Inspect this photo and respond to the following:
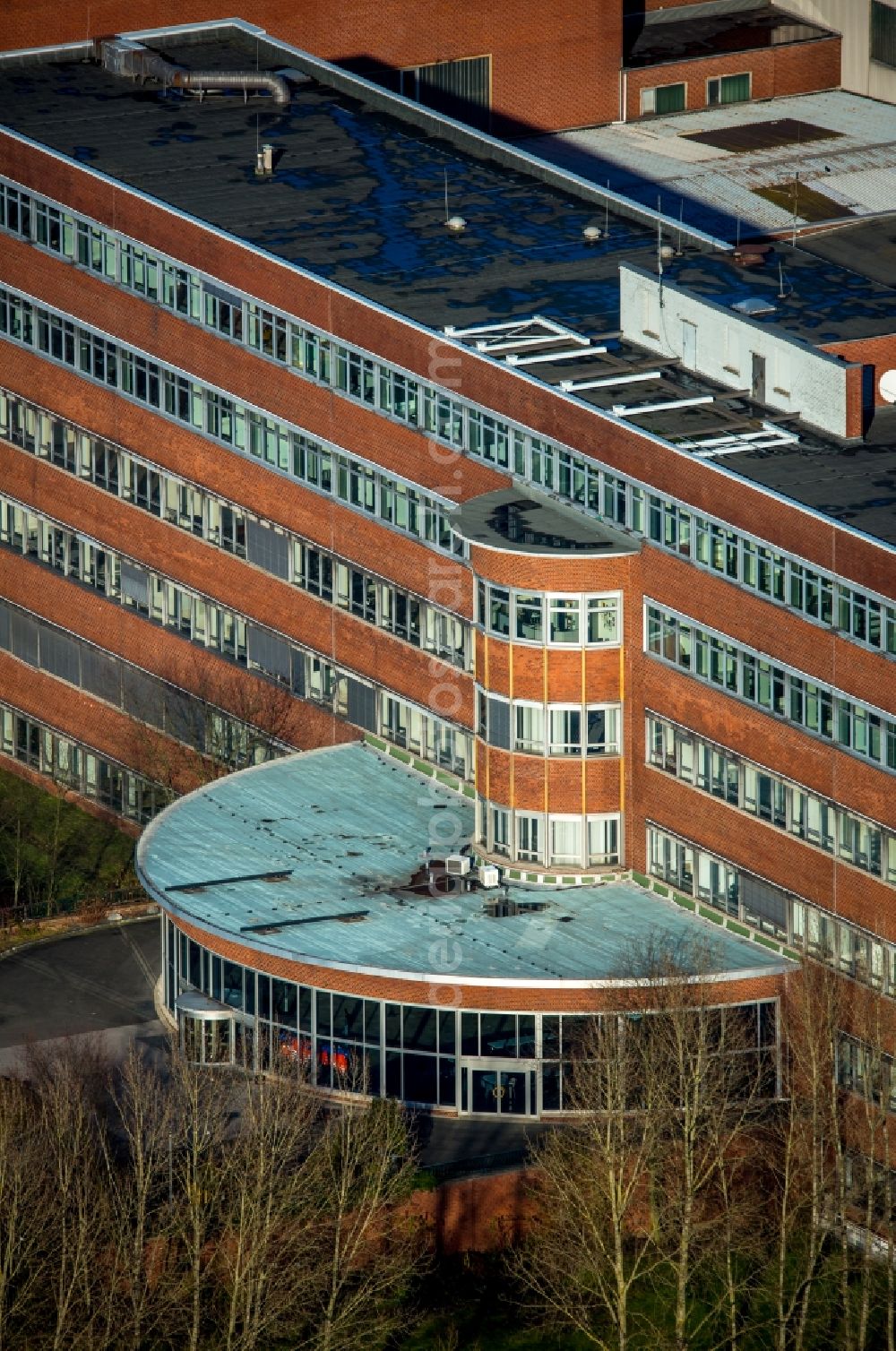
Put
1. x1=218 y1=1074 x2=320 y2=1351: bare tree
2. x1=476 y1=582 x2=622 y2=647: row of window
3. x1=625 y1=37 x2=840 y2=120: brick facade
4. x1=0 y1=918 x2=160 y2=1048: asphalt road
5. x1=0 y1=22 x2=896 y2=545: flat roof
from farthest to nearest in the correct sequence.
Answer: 1. x1=625 y1=37 x2=840 y2=120: brick facade
2. x1=0 y1=918 x2=160 y2=1048: asphalt road
3. x1=0 y1=22 x2=896 y2=545: flat roof
4. x1=476 y1=582 x2=622 y2=647: row of window
5. x1=218 y1=1074 x2=320 y2=1351: bare tree

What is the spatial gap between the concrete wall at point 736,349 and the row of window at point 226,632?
14.2 metres

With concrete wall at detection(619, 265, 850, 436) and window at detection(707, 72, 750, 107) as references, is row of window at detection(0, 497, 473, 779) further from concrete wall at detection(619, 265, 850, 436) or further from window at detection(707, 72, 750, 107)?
window at detection(707, 72, 750, 107)

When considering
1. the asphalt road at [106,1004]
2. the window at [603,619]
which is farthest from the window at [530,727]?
the asphalt road at [106,1004]

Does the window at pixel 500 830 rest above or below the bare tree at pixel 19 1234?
above

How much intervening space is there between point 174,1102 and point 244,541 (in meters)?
26.9

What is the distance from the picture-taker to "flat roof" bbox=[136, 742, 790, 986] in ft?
400

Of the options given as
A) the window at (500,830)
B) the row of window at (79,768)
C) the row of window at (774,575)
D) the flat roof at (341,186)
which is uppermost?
the flat roof at (341,186)

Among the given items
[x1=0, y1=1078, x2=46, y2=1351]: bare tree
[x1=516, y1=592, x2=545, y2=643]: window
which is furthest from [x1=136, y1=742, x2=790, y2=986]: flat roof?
[x1=0, y1=1078, x2=46, y2=1351]: bare tree

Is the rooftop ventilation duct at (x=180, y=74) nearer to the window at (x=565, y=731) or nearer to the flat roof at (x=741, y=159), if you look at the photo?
the flat roof at (x=741, y=159)

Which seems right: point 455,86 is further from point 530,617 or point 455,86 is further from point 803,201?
point 530,617

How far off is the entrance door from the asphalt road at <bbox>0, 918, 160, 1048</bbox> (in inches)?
482

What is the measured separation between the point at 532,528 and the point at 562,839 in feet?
31.6

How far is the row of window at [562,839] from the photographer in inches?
5000

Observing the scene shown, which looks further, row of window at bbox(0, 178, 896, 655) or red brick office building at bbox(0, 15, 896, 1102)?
red brick office building at bbox(0, 15, 896, 1102)
